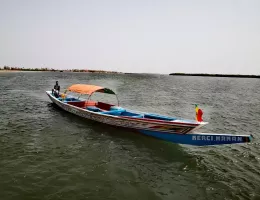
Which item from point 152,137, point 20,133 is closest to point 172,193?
point 152,137

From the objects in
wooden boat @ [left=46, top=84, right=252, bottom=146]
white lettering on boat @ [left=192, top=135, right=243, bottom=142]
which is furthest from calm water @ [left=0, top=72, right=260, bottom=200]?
white lettering on boat @ [left=192, top=135, right=243, bottom=142]

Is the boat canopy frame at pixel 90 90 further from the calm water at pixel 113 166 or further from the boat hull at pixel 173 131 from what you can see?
the calm water at pixel 113 166

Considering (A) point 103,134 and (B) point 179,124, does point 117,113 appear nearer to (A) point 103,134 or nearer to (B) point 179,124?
(A) point 103,134

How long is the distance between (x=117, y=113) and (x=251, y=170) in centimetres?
898

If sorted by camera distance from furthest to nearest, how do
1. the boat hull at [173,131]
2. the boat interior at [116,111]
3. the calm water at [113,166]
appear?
the boat interior at [116,111]
the boat hull at [173,131]
the calm water at [113,166]

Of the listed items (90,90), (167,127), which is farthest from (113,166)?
(90,90)

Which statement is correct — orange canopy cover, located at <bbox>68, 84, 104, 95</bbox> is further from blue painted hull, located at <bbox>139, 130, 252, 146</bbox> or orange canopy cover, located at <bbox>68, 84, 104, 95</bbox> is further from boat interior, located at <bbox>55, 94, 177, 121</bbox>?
blue painted hull, located at <bbox>139, 130, 252, 146</bbox>

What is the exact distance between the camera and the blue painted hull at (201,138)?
375 inches

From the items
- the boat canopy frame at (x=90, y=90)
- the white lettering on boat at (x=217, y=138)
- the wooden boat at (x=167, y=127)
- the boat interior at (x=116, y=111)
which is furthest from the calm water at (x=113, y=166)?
the boat canopy frame at (x=90, y=90)

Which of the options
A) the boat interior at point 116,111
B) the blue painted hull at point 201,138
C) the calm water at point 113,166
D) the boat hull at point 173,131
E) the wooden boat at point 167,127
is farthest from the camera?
the boat interior at point 116,111

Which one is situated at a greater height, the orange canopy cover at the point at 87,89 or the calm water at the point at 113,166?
the orange canopy cover at the point at 87,89

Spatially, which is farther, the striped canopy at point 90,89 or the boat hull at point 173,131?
the striped canopy at point 90,89

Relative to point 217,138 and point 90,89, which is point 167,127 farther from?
point 90,89

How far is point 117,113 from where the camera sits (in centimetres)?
1502
